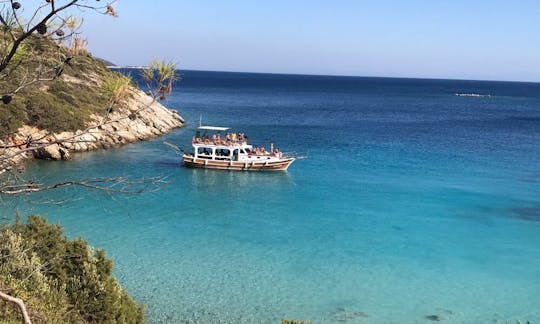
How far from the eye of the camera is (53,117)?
41.7m

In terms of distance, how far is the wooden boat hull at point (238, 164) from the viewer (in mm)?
39906

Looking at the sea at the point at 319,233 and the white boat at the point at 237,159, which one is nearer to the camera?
the sea at the point at 319,233

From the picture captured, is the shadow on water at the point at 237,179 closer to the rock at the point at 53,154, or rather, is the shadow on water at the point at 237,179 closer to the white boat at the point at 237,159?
the white boat at the point at 237,159

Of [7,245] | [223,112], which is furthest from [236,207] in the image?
[223,112]

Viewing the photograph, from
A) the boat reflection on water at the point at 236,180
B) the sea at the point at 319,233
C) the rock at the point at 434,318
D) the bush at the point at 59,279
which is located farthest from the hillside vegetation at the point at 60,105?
the rock at the point at 434,318

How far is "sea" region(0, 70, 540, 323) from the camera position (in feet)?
57.8

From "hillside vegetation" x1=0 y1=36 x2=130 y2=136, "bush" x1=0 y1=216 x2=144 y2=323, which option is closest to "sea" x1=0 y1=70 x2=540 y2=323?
"bush" x1=0 y1=216 x2=144 y2=323

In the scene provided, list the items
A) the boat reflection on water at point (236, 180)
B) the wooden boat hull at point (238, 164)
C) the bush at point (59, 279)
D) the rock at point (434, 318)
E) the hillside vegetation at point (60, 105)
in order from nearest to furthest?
the bush at point (59, 279), the rock at point (434, 318), the boat reflection on water at point (236, 180), the wooden boat hull at point (238, 164), the hillside vegetation at point (60, 105)

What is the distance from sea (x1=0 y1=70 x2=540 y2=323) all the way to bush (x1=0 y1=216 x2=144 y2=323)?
2.01m

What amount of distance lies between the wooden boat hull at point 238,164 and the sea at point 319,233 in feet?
2.73

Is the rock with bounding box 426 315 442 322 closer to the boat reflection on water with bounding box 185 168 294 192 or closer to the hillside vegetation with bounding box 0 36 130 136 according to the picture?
the hillside vegetation with bounding box 0 36 130 136

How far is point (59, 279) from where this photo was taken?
13430mm

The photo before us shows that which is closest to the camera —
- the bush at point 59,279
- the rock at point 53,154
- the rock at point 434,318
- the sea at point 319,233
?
the bush at point 59,279

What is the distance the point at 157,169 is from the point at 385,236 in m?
19.2
